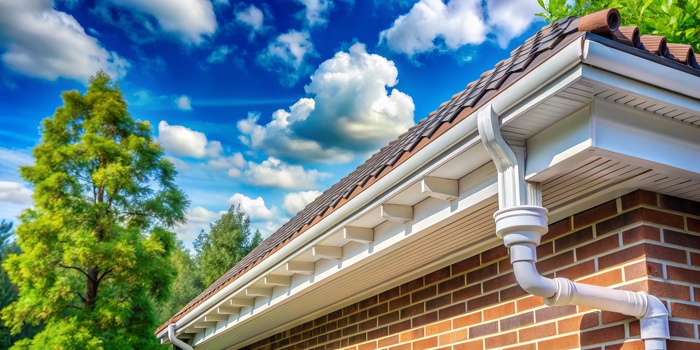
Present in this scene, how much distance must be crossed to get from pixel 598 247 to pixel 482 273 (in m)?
0.99

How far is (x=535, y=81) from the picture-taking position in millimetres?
2188

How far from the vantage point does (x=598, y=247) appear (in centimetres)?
287

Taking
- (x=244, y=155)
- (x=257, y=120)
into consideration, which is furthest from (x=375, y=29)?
(x=244, y=155)

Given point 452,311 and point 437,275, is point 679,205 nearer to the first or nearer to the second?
point 452,311

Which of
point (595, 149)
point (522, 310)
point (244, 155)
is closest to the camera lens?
point (595, 149)

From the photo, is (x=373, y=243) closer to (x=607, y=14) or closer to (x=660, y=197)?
(x=660, y=197)

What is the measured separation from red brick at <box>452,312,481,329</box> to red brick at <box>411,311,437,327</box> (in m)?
0.28

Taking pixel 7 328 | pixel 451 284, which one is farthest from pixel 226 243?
pixel 451 284

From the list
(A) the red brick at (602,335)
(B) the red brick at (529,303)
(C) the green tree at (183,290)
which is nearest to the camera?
(A) the red brick at (602,335)

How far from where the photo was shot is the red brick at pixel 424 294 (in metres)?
4.30

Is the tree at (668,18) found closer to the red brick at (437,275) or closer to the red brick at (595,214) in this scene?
the red brick at (437,275)

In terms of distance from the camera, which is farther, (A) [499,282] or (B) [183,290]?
(B) [183,290]

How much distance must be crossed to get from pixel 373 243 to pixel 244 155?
74097 millimetres

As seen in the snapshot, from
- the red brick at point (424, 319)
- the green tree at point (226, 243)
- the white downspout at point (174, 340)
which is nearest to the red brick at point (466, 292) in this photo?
the red brick at point (424, 319)
